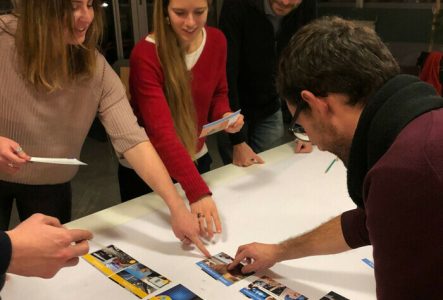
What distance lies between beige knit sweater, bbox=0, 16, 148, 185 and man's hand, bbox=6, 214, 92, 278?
502mm

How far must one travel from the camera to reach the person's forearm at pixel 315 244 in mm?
1292

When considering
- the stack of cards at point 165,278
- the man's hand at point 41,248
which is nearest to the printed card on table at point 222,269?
the stack of cards at point 165,278

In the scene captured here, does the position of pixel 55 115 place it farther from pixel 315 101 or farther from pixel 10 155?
pixel 315 101

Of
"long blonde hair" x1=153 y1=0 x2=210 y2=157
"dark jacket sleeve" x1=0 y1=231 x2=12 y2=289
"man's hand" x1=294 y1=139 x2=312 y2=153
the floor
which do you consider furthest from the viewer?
the floor

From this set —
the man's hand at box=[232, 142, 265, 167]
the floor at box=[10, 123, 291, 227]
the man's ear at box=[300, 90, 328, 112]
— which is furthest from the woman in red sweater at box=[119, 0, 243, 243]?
the floor at box=[10, 123, 291, 227]

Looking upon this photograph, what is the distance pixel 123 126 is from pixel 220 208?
408 mm

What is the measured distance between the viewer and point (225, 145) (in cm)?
246

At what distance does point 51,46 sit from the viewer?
1.40 m

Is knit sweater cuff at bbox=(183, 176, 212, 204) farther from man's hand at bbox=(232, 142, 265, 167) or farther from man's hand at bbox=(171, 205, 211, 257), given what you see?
man's hand at bbox=(232, 142, 265, 167)

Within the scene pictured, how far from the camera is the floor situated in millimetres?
3353

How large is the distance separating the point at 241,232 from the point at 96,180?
8.41 ft

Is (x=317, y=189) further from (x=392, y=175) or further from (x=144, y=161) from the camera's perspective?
(x=392, y=175)

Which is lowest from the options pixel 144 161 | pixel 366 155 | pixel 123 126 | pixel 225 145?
pixel 225 145

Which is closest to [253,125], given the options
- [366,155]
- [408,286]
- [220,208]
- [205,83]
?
[205,83]
